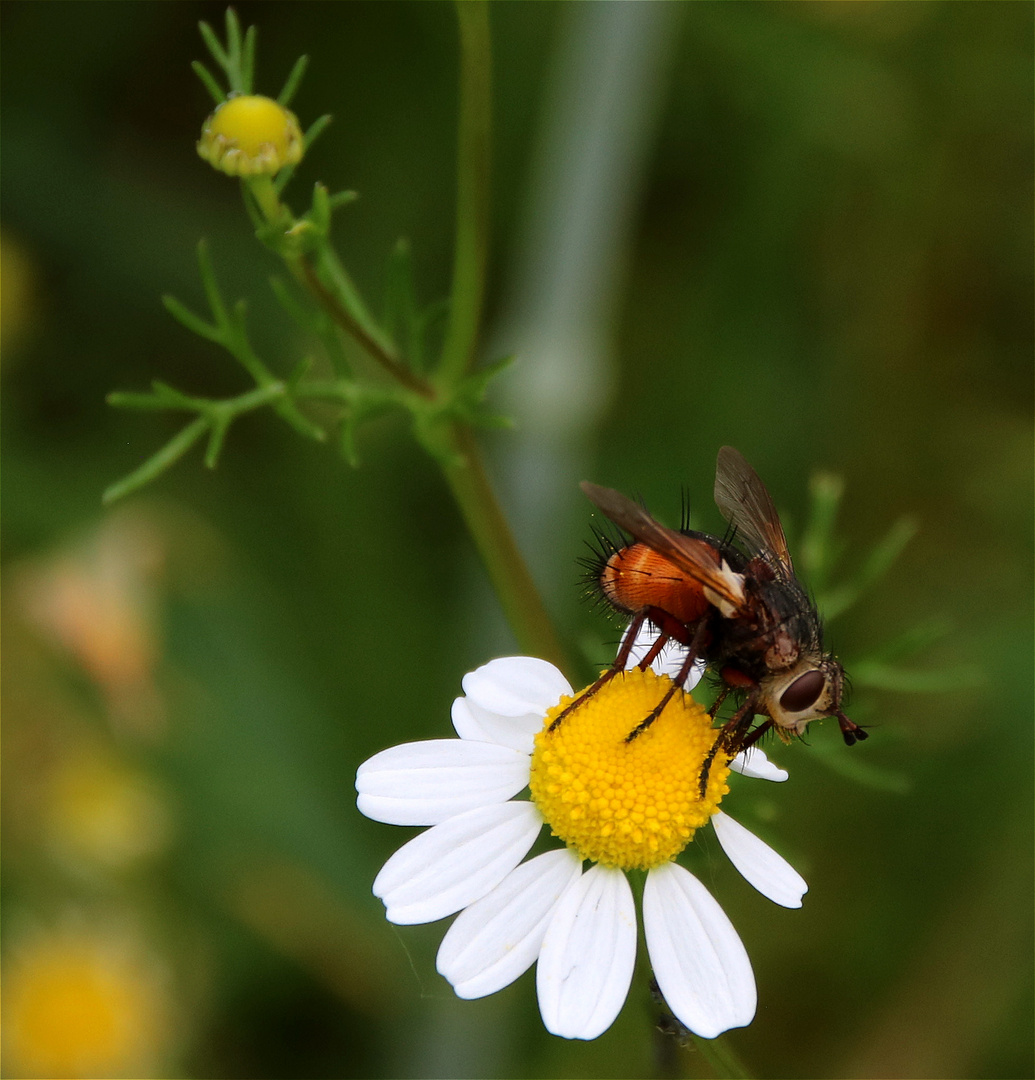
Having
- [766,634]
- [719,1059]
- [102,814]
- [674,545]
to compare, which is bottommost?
[102,814]

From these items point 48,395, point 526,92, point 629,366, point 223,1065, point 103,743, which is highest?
point 526,92

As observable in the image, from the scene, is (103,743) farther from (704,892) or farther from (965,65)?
(965,65)

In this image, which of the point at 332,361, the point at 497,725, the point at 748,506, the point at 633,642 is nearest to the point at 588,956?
the point at 497,725

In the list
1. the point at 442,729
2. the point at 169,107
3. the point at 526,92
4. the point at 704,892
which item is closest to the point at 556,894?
the point at 704,892

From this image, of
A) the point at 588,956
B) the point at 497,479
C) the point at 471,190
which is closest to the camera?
the point at 588,956

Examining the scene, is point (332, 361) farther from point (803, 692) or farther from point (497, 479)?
point (497, 479)

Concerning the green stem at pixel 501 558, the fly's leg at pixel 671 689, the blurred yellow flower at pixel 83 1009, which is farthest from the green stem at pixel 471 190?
the blurred yellow flower at pixel 83 1009
